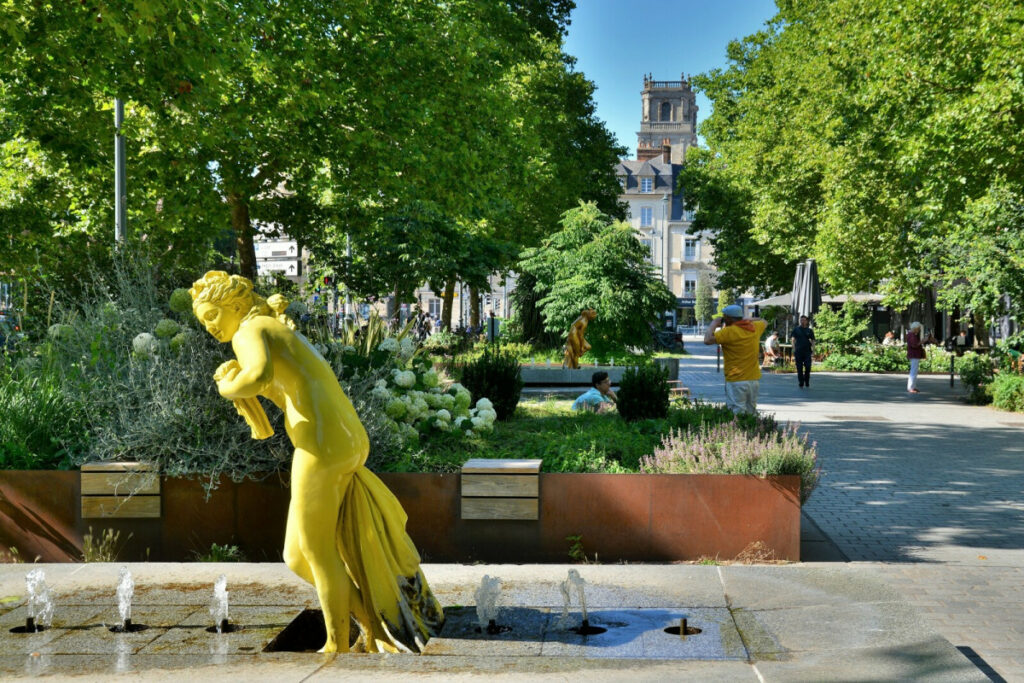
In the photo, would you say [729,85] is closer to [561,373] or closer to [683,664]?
[561,373]

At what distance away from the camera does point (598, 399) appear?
43.2ft

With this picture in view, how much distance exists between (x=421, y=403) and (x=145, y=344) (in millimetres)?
2404

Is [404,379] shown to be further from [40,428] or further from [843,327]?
[843,327]

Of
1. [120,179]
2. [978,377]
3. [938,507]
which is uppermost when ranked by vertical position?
[120,179]

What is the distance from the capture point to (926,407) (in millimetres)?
21203

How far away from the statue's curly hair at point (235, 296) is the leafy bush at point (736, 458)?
3842mm

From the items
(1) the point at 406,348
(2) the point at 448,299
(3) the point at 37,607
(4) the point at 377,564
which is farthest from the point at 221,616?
(2) the point at 448,299

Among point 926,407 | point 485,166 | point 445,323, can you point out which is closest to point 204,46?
point 485,166

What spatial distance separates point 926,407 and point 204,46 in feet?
51.7

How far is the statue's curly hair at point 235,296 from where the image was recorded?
16.7 feet

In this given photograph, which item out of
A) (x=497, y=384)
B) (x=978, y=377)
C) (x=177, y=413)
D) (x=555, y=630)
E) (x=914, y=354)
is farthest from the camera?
(x=914, y=354)

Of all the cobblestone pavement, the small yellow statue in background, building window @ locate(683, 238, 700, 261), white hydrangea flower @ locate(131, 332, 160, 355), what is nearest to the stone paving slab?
the cobblestone pavement

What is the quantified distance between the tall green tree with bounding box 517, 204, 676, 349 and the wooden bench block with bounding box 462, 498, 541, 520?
17019 millimetres

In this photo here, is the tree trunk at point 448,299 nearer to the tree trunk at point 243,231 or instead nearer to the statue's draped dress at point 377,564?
the tree trunk at point 243,231
